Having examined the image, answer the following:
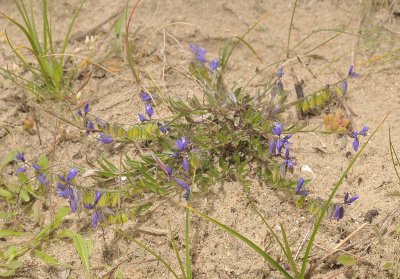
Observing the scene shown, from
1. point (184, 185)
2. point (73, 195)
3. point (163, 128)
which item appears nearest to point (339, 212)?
point (184, 185)

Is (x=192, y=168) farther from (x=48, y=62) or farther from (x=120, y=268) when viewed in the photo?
(x=48, y=62)

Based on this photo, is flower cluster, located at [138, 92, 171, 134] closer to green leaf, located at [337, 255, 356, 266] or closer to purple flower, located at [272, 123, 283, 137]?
purple flower, located at [272, 123, 283, 137]

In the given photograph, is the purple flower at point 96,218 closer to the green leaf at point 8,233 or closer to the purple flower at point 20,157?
the green leaf at point 8,233

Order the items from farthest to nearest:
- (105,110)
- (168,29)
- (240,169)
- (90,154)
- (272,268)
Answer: (168,29), (105,110), (90,154), (240,169), (272,268)

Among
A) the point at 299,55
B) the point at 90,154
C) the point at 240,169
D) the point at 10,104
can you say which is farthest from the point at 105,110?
the point at 299,55

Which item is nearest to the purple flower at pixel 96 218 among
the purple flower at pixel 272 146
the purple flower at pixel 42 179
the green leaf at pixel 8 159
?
the purple flower at pixel 42 179

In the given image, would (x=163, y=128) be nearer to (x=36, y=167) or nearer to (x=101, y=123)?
(x=101, y=123)
